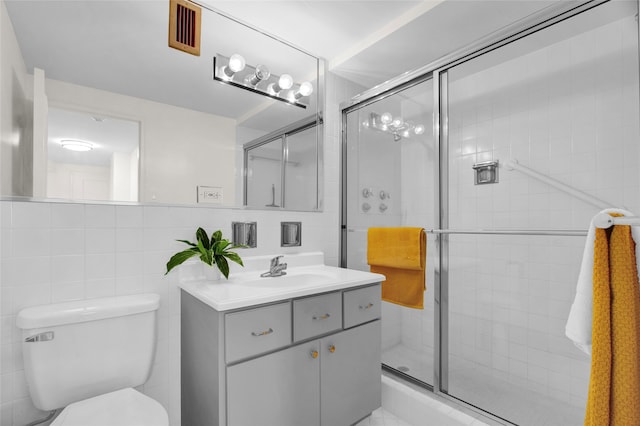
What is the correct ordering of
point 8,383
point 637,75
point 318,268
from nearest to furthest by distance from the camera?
1. point 8,383
2. point 637,75
3. point 318,268

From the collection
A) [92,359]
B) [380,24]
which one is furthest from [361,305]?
[380,24]

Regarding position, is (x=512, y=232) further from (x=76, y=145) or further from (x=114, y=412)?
(x=76, y=145)

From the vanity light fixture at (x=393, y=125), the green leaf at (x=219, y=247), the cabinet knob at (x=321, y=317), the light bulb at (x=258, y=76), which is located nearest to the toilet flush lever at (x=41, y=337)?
the green leaf at (x=219, y=247)

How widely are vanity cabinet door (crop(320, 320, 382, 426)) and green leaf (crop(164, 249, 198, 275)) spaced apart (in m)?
0.72

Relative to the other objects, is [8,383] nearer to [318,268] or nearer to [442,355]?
[318,268]

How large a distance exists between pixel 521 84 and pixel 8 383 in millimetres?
2831

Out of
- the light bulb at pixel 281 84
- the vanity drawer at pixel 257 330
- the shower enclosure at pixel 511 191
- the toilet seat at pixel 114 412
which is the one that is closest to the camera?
the toilet seat at pixel 114 412

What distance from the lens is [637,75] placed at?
4.74ft

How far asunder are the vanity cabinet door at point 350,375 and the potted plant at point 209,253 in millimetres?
584

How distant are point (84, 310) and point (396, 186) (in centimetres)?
180

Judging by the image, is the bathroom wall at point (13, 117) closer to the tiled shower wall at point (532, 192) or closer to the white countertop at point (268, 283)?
the white countertop at point (268, 283)

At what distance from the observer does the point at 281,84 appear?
1951 mm

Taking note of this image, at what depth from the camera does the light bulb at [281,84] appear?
1.93 m

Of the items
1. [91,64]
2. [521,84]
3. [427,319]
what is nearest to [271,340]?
[427,319]
